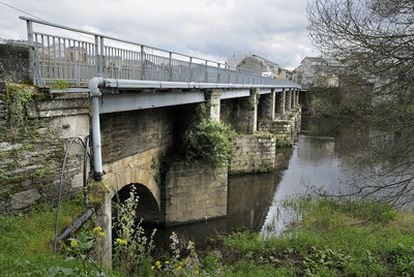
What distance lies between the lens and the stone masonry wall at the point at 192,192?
464 inches

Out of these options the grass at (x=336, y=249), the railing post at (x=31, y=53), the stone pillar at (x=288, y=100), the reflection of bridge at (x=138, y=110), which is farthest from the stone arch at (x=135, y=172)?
the stone pillar at (x=288, y=100)

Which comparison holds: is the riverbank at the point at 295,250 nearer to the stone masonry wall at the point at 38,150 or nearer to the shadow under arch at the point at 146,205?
the stone masonry wall at the point at 38,150

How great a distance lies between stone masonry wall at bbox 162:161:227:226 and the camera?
11.8m

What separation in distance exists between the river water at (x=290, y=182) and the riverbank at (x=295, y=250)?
3.10 ft

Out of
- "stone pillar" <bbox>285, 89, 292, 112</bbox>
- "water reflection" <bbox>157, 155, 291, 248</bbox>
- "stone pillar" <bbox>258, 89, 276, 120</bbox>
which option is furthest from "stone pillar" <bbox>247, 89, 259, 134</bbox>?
"stone pillar" <bbox>285, 89, 292, 112</bbox>

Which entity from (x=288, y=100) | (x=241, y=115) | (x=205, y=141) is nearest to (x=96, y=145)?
(x=205, y=141)

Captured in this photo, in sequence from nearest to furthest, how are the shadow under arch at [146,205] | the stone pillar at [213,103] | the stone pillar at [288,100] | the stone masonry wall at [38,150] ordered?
the stone masonry wall at [38,150] → the shadow under arch at [146,205] → the stone pillar at [213,103] → the stone pillar at [288,100]

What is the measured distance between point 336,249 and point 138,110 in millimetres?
5956

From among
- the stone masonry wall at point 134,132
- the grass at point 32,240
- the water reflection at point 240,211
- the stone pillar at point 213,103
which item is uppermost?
the stone pillar at point 213,103

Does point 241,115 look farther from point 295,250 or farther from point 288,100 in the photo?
point 288,100

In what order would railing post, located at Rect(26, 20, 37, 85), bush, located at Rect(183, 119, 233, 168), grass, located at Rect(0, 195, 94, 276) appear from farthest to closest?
bush, located at Rect(183, 119, 233, 168)
railing post, located at Rect(26, 20, 37, 85)
grass, located at Rect(0, 195, 94, 276)

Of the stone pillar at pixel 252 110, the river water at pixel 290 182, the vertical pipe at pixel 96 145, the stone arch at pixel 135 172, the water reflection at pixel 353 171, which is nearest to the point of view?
the vertical pipe at pixel 96 145

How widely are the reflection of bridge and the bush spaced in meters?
0.41

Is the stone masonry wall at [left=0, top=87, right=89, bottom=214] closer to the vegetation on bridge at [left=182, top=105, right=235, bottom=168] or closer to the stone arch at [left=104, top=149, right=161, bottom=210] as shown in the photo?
the stone arch at [left=104, top=149, right=161, bottom=210]
